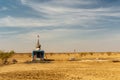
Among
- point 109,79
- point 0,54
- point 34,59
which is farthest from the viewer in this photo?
point 0,54

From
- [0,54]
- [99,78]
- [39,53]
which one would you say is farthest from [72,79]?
[0,54]

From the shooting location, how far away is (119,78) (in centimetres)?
2423

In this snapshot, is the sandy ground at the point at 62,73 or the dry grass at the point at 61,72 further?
the dry grass at the point at 61,72

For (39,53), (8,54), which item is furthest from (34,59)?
(8,54)

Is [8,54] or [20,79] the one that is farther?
[8,54]

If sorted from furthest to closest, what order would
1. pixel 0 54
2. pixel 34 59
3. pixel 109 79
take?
1. pixel 0 54
2. pixel 34 59
3. pixel 109 79

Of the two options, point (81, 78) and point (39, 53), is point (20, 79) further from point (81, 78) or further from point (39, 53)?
point (39, 53)

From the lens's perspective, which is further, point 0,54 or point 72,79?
point 0,54

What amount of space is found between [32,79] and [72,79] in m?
3.52

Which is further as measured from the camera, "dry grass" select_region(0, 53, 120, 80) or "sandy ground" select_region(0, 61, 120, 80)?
"dry grass" select_region(0, 53, 120, 80)

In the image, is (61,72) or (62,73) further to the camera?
(61,72)

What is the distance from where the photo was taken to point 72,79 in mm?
24203

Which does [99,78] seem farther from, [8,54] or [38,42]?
[8,54]

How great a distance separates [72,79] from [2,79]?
244 inches
